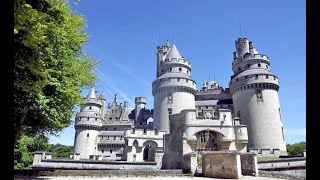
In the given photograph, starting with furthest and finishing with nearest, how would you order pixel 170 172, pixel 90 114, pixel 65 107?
pixel 90 114 → pixel 170 172 → pixel 65 107

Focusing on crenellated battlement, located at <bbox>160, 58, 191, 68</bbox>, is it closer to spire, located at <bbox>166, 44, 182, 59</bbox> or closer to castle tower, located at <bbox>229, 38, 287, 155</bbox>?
spire, located at <bbox>166, 44, 182, 59</bbox>

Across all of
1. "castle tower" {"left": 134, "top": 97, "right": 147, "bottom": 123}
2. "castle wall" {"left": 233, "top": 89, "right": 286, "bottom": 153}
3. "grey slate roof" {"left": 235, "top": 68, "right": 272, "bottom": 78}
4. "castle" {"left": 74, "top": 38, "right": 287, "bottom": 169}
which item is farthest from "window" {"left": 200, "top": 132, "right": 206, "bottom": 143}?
"castle tower" {"left": 134, "top": 97, "right": 147, "bottom": 123}

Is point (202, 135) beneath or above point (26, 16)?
beneath

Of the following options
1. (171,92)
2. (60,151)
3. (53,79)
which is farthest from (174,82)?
(60,151)

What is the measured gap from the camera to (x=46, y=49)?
48.2 feet

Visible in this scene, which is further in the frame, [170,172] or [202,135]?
[202,135]

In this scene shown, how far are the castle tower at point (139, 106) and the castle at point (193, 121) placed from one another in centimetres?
109

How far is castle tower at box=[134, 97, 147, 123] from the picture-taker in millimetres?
61091

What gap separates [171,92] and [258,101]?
579 inches

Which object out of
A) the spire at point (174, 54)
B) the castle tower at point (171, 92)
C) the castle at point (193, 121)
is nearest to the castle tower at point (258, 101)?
the castle at point (193, 121)

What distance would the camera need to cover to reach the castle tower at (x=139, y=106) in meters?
61.1

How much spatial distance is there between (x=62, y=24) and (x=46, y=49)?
1.91m
